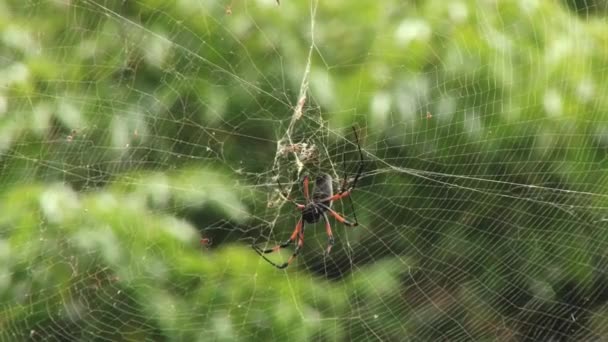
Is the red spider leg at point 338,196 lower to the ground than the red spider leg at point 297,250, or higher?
higher

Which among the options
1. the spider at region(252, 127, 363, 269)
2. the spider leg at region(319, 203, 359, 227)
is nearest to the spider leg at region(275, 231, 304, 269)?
the spider at region(252, 127, 363, 269)

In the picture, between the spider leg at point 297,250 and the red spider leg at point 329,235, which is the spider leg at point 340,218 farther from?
the spider leg at point 297,250

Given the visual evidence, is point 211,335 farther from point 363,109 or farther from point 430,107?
point 430,107

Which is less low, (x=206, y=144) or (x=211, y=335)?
(x=206, y=144)

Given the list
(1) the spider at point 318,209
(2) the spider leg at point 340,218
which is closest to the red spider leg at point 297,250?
(1) the spider at point 318,209

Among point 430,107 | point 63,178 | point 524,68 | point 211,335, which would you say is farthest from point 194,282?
point 524,68

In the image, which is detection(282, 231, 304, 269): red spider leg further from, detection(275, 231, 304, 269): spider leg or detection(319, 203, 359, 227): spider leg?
detection(319, 203, 359, 227): spider leg

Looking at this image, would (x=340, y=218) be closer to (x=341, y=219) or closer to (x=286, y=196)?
(x=341, y=219)

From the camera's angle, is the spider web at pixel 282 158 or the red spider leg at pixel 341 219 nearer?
the spider web at pixel 282 158
